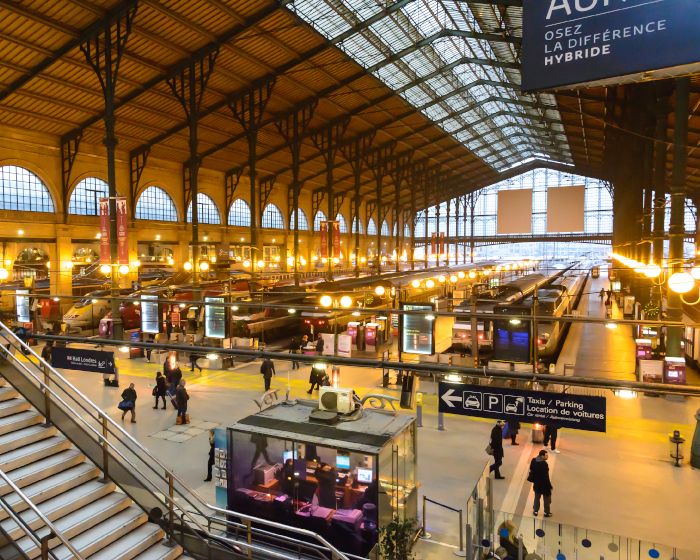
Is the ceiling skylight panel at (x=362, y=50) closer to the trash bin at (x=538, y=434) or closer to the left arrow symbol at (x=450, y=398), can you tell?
the trash bin at (x=538, y=434)

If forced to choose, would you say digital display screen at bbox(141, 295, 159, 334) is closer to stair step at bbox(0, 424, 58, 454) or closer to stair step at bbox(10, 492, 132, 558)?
stair step at bbox(0, 424, 58, 454)

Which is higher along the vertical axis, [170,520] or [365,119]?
[365,119]

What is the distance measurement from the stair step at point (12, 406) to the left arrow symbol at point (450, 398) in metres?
6.01

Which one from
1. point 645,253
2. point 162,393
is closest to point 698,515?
point 162,393

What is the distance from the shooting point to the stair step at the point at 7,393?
693 cm

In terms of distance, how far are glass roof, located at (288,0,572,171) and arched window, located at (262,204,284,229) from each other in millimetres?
14668

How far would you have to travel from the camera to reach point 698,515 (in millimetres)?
9375

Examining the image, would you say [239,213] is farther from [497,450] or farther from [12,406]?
[12,406]

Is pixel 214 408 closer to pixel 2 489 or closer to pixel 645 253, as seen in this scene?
pixel 2 489

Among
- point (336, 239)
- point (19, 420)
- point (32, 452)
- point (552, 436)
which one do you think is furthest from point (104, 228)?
point (552, 436)

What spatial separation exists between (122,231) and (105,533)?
14622mm

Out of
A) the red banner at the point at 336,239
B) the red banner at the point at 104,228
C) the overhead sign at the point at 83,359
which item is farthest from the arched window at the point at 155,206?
the overhead sign at the point at 83,359

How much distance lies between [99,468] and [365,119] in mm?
31478

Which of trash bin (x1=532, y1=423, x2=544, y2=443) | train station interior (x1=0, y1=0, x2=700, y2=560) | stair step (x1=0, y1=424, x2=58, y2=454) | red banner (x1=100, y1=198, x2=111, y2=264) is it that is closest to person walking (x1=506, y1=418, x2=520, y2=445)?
train station interior (x1=0, y1=0, x2=700, y2=560)
